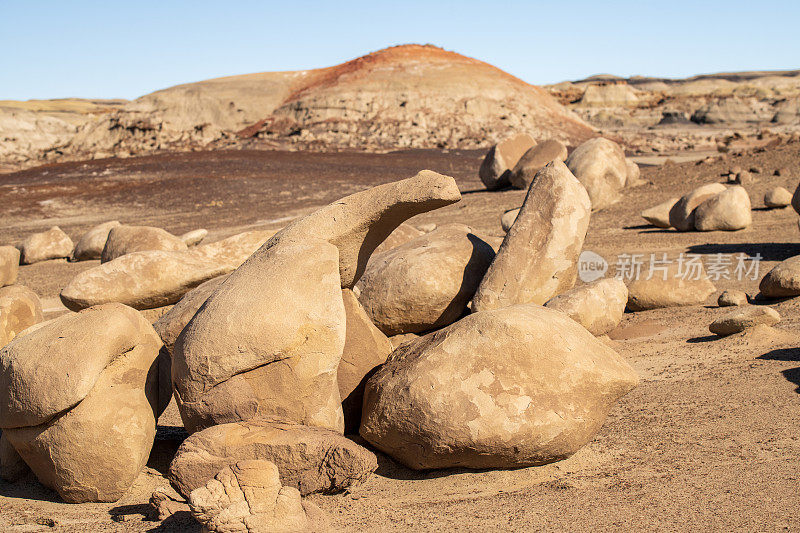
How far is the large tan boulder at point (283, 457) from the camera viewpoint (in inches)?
143

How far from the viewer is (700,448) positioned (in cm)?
396

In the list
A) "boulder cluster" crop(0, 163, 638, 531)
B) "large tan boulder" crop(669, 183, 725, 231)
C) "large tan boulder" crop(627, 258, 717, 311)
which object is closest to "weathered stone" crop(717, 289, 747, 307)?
"large tan boulder" crop(627, 258, 717, 311)

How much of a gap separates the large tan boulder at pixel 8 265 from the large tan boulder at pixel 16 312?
4.16 meters

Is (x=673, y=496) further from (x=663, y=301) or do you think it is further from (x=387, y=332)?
(x=663, y=301)

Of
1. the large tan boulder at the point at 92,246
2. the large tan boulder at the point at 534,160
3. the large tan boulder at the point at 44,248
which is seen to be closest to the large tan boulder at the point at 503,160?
the large tan boulder at the point at 534,160

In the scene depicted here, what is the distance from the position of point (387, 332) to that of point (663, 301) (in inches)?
115

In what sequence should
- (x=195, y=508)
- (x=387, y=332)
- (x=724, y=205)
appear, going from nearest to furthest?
(x=195, y=508), (x=387, y=332), (x=724, y=205)

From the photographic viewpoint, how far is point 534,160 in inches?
614

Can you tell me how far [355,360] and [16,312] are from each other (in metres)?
3.14

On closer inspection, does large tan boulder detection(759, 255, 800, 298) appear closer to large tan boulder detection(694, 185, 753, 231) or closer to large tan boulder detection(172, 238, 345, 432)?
large tan boulder detection(694, 185, 753, 231)

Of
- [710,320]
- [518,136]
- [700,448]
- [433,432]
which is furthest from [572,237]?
[518,136]

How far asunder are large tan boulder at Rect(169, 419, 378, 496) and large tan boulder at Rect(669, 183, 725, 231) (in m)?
8.57

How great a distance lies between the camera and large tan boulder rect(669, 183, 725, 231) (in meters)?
10.8

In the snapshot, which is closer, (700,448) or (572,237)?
(700,448)
